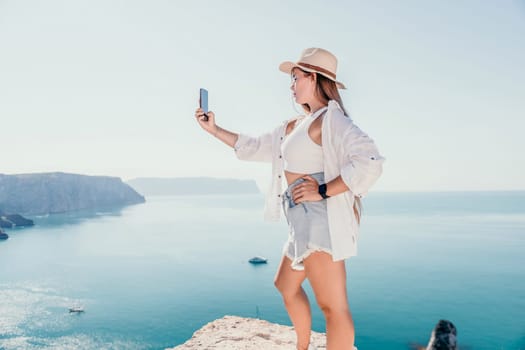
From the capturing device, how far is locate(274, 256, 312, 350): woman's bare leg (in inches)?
100

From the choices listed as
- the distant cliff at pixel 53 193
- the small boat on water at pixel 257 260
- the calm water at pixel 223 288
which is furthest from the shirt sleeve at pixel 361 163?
the distant cliff at pixel 53 193

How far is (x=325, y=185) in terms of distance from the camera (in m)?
2.13

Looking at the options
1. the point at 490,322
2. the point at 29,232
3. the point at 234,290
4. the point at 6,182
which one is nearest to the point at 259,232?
the point at 234,290

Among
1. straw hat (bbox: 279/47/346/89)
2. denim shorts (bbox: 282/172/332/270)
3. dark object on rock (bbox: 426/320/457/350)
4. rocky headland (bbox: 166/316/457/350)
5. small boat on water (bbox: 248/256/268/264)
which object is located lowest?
small boat on water (bbox: 248/256/268/264)

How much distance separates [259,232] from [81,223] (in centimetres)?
6405

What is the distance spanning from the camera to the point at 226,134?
2.92 meters

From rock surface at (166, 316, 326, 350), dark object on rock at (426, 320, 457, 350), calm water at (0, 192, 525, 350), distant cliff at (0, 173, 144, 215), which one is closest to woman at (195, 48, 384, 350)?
rock surface at (166, 316, 326, 350)

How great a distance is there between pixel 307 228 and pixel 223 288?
5223cm

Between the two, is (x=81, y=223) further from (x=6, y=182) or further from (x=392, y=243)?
(x=392, y=243)

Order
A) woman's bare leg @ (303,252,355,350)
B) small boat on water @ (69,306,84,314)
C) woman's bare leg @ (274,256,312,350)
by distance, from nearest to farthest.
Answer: woman's bare leg @ (303,252,355,350) < woman's bare leg @ (274,256,312,350) < small boat on water @ (69,306,84,314)

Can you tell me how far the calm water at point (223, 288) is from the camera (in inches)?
1523

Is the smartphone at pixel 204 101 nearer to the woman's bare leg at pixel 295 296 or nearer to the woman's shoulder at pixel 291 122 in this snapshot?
the woman's shoulder at pixel 291 122

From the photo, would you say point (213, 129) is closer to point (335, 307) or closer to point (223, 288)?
point (335, 307)

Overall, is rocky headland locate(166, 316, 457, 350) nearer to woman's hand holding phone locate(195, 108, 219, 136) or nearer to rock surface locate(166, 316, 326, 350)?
rock surface locate(166, 316, 326, 350)
